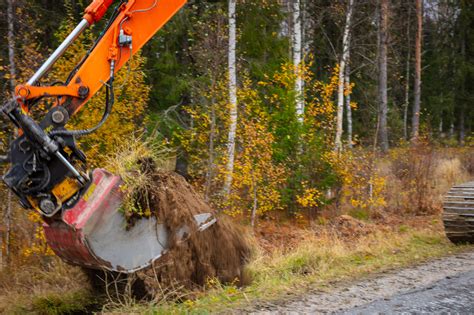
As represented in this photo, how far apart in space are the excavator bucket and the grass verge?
55 centimetres

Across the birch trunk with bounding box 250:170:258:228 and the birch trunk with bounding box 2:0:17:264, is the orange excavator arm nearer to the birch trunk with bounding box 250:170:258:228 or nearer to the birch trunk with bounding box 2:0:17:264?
the birch trunk with bounding box 2:0:17:264

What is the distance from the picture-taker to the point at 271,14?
1548 cm

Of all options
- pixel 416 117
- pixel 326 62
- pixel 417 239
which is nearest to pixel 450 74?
pixel 326 62

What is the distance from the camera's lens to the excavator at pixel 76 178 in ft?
19.4

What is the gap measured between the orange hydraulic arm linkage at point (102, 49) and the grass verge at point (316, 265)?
246cm

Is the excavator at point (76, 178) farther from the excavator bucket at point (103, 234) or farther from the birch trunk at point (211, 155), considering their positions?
the birch trunk at point (211, 155)

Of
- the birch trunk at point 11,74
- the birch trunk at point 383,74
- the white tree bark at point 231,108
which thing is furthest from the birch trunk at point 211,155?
the birch trunk at point 383,74

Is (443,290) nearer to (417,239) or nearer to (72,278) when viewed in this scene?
(417,239)

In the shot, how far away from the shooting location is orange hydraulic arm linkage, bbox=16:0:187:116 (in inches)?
240

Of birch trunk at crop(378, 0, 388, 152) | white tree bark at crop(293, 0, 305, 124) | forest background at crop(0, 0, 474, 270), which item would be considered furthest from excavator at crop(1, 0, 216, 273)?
birch trunk at crop(378, 0, 388, 152)

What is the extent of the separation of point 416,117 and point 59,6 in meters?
13.8

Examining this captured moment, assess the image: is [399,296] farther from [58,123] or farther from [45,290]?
[45,290]

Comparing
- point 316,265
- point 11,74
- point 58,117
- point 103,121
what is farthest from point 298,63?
point 58,117

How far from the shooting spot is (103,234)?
19.8ft
